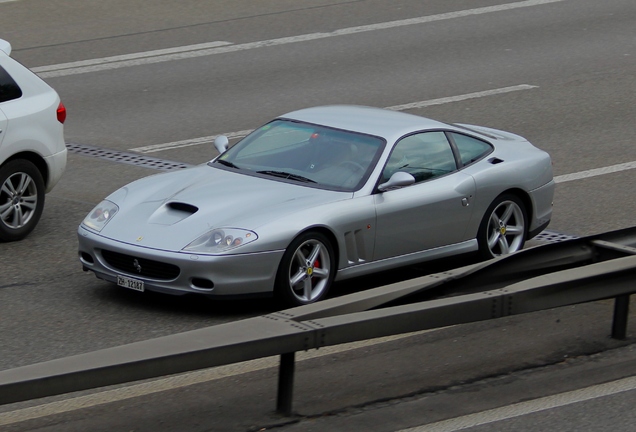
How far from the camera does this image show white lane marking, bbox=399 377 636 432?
6.56m

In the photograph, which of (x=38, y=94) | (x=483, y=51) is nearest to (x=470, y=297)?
(x=38, y=94)

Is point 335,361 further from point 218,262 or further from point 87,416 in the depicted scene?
point 87,416

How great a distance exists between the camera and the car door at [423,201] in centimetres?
907

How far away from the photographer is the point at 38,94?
1047 centimetres

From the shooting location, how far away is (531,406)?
6.88 meters

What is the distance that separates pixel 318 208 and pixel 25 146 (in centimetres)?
294

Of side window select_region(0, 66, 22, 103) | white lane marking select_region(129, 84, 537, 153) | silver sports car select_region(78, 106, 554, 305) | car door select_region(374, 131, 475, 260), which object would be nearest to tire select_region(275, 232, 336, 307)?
silver sports car select_region(78, 106, 554, 305)

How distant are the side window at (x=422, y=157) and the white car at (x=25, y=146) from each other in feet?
10.1

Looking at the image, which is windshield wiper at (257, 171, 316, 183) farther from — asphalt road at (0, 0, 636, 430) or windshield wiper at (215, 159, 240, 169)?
asphalt road at (0, 0, 636, 430)

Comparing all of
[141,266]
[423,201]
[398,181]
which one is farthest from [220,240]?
[423,201]

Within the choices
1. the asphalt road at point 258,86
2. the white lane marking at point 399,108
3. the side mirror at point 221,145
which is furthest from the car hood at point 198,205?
the white lane marking at point 399,108

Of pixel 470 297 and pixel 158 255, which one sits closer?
pixel 470 297

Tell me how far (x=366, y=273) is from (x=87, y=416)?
9.73 feet

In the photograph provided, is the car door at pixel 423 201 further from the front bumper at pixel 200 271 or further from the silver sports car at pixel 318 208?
the front bumper at pixel 200 271
